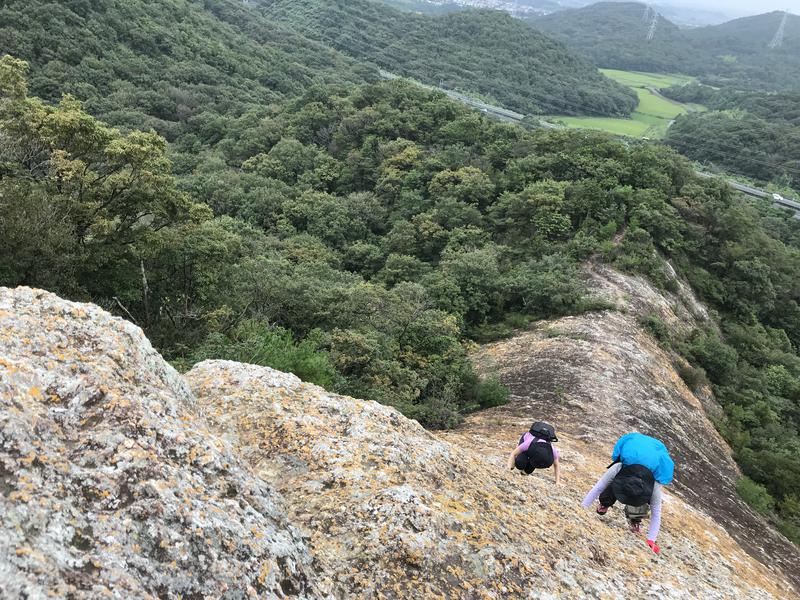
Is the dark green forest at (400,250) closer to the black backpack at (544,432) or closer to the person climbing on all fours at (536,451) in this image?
the person climbing on all fours at (536,451)

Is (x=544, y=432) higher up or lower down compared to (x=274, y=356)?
higher up

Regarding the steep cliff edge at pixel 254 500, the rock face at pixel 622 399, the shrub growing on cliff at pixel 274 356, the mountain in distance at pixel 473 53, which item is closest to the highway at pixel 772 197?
the rock face at pixel 622 399

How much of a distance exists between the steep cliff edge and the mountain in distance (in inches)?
5786

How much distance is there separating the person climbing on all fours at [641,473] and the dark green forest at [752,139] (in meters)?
107

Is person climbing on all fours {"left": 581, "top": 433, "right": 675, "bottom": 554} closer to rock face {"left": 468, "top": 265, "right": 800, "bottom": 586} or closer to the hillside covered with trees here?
rock face {"left": 468, "top": 265, "right": 800, "bottom": 586}

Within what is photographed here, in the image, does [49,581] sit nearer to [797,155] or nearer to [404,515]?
[404,515]

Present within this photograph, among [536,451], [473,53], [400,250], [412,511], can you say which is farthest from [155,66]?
[473,53]

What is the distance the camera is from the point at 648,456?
7895mm

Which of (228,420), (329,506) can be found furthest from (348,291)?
(329,506)

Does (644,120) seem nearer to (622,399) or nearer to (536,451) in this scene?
(622,399)

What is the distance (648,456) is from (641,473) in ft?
1.03

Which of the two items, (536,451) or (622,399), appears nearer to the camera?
(536,451)

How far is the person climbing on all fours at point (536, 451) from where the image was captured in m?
9.20

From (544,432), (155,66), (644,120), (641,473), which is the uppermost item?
(641,473)
